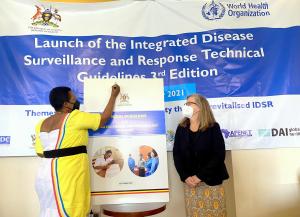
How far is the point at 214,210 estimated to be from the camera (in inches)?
86.4

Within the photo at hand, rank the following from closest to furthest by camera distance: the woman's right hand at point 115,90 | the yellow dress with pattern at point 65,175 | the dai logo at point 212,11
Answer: the yellow dress with pattern at point 65,175 < the woman's right hand at point 115,90 < the dai logo at point 212,11

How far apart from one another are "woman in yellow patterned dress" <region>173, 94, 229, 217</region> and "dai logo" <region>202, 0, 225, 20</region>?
1.01 m

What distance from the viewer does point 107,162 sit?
229 cm

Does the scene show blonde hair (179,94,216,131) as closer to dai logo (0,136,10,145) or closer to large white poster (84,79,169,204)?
large white poster (84,79,169,204)

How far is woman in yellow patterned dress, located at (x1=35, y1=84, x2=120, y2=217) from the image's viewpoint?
189 centimetres

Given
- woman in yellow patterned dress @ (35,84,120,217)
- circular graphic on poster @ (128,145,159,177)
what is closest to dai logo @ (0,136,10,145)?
woman in yellow patterned dress @ (35,84,120,217)

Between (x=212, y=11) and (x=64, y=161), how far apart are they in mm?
2022

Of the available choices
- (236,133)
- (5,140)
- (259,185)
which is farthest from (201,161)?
(5,140)

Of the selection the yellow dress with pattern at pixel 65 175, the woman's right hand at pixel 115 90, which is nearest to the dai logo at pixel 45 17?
the woman's right hand at pixel 115 90

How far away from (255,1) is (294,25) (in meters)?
0.45

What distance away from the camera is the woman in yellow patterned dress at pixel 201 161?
86.7 inches

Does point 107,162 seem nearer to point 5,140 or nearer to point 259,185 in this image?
point 5,140

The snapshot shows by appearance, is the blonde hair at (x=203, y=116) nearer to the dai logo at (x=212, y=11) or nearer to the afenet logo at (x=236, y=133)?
the afenet logo at (x=236, y=133)

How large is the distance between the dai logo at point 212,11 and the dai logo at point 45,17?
1.42 metres
